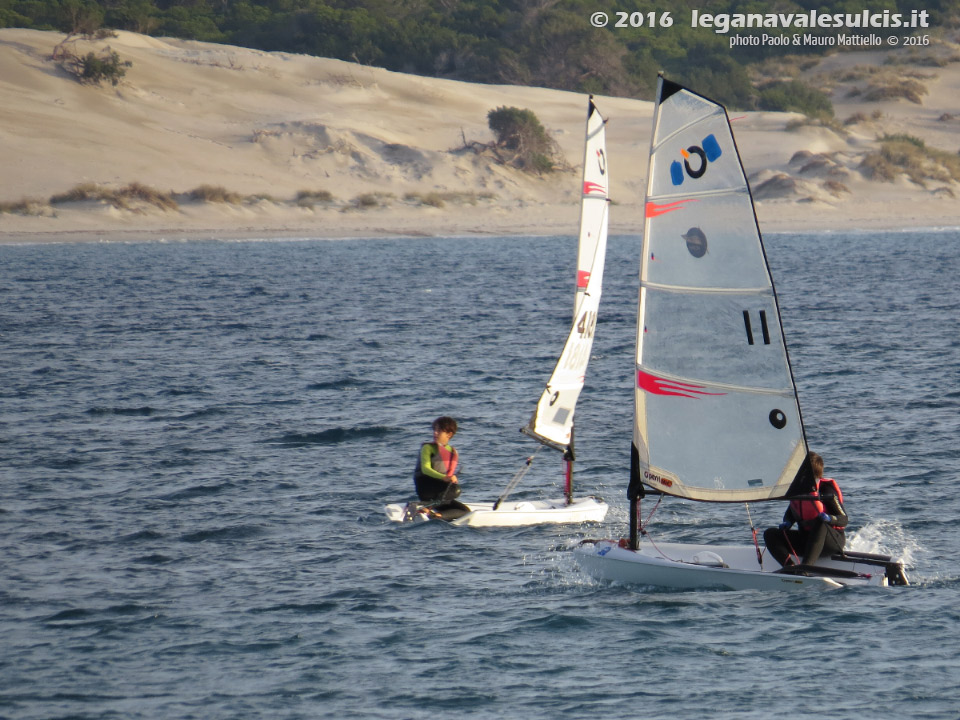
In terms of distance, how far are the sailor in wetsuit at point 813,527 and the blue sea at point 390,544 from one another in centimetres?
51

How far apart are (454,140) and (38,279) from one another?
37166 millimetres

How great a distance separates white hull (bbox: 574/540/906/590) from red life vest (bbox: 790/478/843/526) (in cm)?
57

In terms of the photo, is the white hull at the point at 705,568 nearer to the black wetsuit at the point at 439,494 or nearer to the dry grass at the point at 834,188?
the black wetsuit at the point at 439,494

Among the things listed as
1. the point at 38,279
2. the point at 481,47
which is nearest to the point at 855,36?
the point at 481,47

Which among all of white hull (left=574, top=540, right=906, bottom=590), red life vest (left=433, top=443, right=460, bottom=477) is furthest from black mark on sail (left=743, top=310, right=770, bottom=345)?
red life vest (left=433, top=443, right=460, bottom=477)

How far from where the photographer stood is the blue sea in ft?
39.1

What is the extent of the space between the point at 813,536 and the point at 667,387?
2374 millimetres

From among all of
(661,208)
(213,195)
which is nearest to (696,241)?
(661,208)

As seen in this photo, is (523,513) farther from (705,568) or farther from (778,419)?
(778,419)

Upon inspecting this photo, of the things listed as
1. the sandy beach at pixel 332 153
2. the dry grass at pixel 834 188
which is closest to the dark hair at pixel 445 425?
the sandy beach at pixel 332 153

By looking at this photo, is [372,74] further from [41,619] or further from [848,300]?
[41,619]

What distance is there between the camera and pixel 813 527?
549 inches

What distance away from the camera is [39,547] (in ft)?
52.7

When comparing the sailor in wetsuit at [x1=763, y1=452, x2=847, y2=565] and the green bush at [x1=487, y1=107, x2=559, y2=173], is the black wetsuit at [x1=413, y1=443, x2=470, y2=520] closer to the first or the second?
the sailor in wetsuit at [x1=763, y1=452, x2=847, y2=565]
